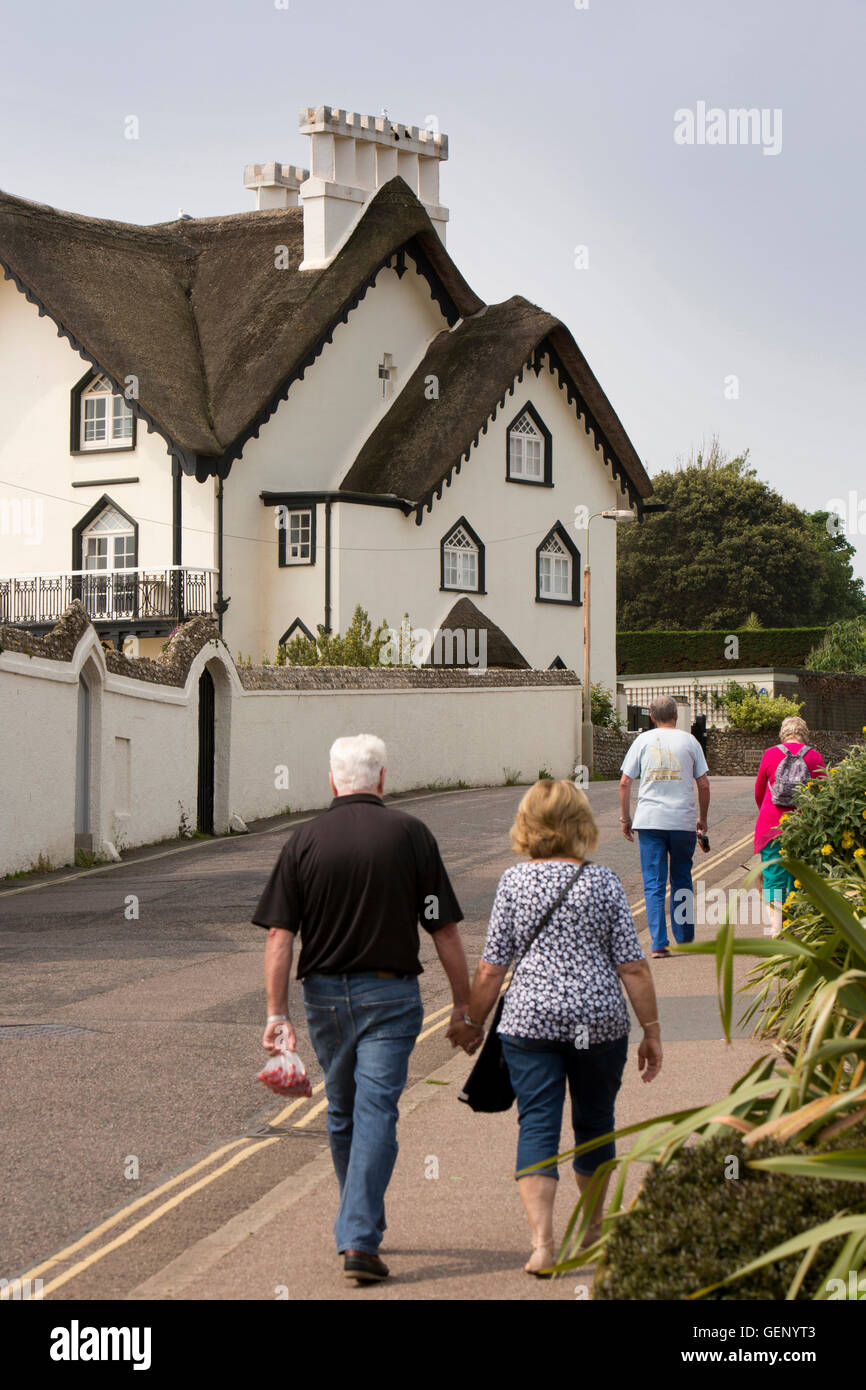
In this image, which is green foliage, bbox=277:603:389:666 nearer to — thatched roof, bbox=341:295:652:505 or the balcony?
the balcony

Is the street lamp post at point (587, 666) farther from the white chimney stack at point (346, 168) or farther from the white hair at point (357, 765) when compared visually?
the white hair at point (357, 765)

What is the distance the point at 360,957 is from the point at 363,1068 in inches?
15.3

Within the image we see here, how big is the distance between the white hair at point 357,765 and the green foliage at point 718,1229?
2083 mm

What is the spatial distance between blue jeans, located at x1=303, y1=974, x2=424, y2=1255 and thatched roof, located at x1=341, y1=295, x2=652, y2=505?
3576 centimetres

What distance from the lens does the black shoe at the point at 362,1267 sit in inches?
217

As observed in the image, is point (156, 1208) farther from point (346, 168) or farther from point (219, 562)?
point (346, 168)

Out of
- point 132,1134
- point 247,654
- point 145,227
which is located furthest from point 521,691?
point 132,1134

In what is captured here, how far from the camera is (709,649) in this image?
6456 centimetres

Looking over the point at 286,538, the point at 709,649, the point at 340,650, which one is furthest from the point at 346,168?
the point at 709,649

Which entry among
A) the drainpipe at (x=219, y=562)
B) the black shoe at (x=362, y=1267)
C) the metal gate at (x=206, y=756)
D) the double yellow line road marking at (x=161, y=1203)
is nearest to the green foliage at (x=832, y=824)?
the double yellow line road marking at (x=161, y=1203)

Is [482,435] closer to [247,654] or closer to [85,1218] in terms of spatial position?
[247,654]

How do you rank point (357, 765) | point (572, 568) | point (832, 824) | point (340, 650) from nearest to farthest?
point (357, 765) → point (832, 824) → point (340, 650) → point (572, 568)

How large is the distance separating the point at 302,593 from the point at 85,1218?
1361 inches

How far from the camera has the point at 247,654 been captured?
40.8 m
